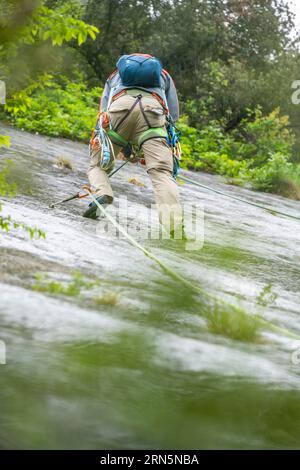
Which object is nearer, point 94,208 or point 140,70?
point 140,70

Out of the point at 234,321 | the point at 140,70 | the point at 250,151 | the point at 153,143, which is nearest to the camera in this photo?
the point at 234,321

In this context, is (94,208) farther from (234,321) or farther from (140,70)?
(234,321)

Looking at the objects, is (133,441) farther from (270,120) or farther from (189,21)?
(189,21)

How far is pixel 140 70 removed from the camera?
5434 millimetres

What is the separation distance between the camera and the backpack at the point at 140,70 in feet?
→ 17.8

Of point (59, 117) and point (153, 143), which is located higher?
point (59, 117)

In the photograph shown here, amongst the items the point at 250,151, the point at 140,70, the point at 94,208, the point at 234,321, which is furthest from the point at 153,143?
the point at 250,151

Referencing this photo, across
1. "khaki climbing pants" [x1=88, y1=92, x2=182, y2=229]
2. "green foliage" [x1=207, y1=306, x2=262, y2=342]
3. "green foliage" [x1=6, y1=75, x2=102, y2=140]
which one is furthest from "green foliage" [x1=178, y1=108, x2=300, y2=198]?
"green foliage" [x1=207, y1=306, x2=262, y2=342]

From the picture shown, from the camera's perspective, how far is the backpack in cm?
543

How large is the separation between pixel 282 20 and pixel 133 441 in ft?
76.6

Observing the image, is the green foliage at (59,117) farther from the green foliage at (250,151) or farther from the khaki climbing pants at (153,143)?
the khaki climbing pants at (153,143)

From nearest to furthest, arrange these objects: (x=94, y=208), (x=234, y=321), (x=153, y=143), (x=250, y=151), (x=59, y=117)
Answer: (x=234, y=321) → (x=153, y=143) → (x=94, y=208) → (x=59, y=117) → (x=250, y=151)

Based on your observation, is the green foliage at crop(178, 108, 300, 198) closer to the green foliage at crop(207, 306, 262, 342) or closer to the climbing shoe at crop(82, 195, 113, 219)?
the climbing shoe at crop(82, 195, 113, 219)
